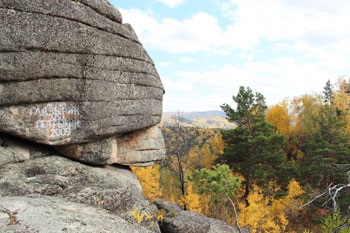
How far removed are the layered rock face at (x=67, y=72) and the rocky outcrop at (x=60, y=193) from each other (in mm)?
845

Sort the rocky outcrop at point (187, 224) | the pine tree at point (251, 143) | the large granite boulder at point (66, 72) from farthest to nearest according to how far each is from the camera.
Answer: the pine tree at point (251, 143) → the rocky outcrop at point (187, 224) → the large granite boulder at point (66, 72)

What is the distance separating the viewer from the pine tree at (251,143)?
82.6 ft

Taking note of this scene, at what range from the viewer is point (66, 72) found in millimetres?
9891

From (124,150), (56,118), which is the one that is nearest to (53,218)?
(56,118)

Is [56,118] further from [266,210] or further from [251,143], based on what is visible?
[266,210]

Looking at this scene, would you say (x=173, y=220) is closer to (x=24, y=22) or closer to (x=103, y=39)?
(x=103, y=39)

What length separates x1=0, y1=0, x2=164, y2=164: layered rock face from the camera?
907 centimetres

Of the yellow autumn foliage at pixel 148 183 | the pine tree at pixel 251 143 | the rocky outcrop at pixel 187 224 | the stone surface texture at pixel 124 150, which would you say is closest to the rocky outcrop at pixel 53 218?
the stone surface texture at pixel 124 150

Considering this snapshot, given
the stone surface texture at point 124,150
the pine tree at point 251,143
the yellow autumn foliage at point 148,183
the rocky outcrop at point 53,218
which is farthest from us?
the yellow autumn foliage at point 148,183

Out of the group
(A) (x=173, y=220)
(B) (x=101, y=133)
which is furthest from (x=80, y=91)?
(A) (x=173, y=220)

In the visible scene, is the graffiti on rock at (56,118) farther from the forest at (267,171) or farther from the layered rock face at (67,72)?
the forest at (267,171)

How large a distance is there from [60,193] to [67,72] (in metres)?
4.33

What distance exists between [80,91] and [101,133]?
1.95 metres

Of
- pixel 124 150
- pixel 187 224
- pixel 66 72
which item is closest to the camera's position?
pixel 66 72
